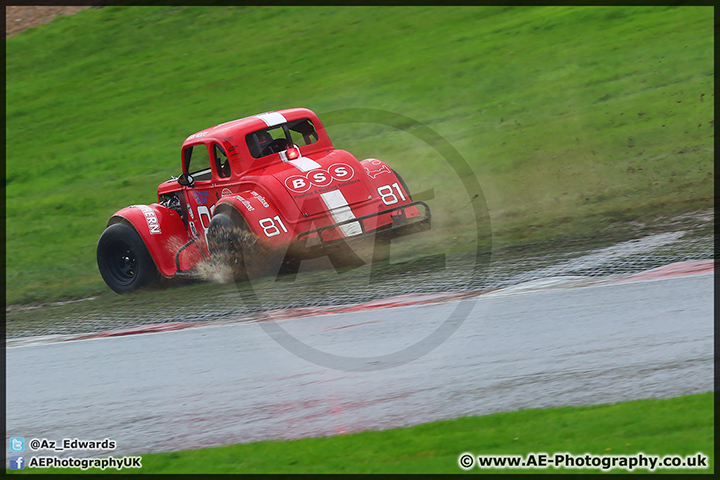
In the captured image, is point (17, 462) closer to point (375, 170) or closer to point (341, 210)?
point (341, 210)

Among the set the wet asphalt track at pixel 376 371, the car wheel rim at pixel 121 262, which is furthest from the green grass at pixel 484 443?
the car wheel rim at pixel 121 262

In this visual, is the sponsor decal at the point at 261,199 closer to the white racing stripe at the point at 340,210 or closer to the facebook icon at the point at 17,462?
the white racing stripe at the point at 340,210

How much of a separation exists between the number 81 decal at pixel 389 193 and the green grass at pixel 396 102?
1336mm

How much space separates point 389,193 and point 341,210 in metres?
0.87

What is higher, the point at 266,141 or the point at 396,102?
the point at 266,141

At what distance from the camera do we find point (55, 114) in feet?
79.6

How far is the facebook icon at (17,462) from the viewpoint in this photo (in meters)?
5.64

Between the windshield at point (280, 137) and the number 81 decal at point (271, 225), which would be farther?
the windshield at point (280, 137)

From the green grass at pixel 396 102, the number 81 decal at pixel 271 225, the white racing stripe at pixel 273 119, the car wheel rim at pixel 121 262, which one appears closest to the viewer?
the number 81 decal at pixel 271 225

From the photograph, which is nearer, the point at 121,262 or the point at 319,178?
the point at 319,178

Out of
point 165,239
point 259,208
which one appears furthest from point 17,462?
point 165,239

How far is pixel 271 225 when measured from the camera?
946 centimetres

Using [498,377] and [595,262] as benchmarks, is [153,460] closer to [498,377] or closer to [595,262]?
[498,377]

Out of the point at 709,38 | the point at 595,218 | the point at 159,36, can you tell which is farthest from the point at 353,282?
the point at 159,36
